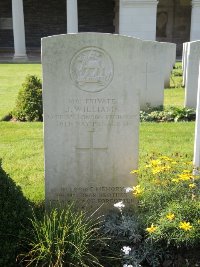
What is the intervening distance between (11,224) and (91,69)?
155cm

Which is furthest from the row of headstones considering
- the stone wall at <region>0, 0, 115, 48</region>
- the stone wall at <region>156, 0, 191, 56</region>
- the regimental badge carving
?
the stone wall at <region>0, 0, 115, 48</region>

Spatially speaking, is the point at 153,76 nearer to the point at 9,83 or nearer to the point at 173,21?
the point at 9,83

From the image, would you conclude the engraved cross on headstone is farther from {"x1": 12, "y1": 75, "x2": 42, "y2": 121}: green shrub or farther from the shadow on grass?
{"x1": 12, "y1": 75, "x2": 42, "y2": 121}: green shrub

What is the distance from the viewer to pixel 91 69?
3877 mm

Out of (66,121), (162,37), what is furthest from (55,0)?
(66,121)

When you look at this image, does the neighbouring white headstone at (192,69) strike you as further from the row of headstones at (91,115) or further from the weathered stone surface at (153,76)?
the row of headstones at (91,115)

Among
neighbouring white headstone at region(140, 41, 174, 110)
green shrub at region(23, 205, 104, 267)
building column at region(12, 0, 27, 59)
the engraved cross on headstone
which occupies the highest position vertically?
building column at region(12, 0, 27, 59)

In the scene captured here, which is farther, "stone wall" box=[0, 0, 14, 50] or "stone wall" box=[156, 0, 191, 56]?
"stone wall" box=[0, 0, 14, 50]

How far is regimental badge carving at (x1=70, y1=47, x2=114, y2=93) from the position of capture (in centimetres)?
384

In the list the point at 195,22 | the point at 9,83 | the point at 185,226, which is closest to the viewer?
the point at 185,226

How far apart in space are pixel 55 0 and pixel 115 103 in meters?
27.5

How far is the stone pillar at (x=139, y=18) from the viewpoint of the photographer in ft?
76.3

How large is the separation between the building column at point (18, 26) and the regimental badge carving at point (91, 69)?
67.7 feet

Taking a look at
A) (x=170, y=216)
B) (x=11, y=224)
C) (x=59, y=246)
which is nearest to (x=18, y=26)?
(x=11, y=224)
